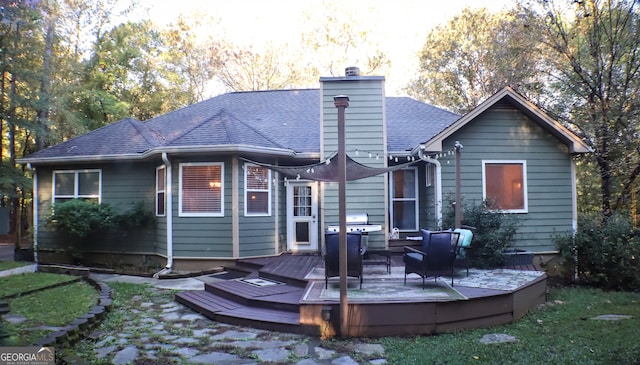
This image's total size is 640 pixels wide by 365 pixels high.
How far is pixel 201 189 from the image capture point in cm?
895

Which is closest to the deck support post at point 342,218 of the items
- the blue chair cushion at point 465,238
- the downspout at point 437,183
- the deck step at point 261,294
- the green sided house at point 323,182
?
the deck step at point 261,294

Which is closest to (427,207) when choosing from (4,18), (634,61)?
(634,61)

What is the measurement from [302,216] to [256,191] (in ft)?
4.66

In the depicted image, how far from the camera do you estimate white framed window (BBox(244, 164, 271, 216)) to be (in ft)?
29.6

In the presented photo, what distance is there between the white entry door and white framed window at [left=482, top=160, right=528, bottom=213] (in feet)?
13.2

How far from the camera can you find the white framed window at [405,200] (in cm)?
988

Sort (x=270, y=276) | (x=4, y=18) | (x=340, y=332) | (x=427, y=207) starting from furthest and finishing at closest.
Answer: (x=427, y=207)
(x=4, y=18)
(x=270, y=276)
(x=340, y=332)

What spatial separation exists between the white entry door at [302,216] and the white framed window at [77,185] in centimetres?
514

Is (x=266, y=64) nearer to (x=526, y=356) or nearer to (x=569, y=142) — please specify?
(x=569, y=142)

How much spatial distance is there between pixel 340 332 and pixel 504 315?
2335 mm

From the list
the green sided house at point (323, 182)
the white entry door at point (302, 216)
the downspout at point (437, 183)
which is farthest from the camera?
the white entry door at point (302, 216)

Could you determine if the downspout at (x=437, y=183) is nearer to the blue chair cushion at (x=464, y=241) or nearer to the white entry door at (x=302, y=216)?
the blue chair cushion at (x=464, y=241)

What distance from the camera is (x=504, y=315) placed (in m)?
5.29

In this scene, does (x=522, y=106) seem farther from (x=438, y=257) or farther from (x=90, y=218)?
(x=90, y=218)
